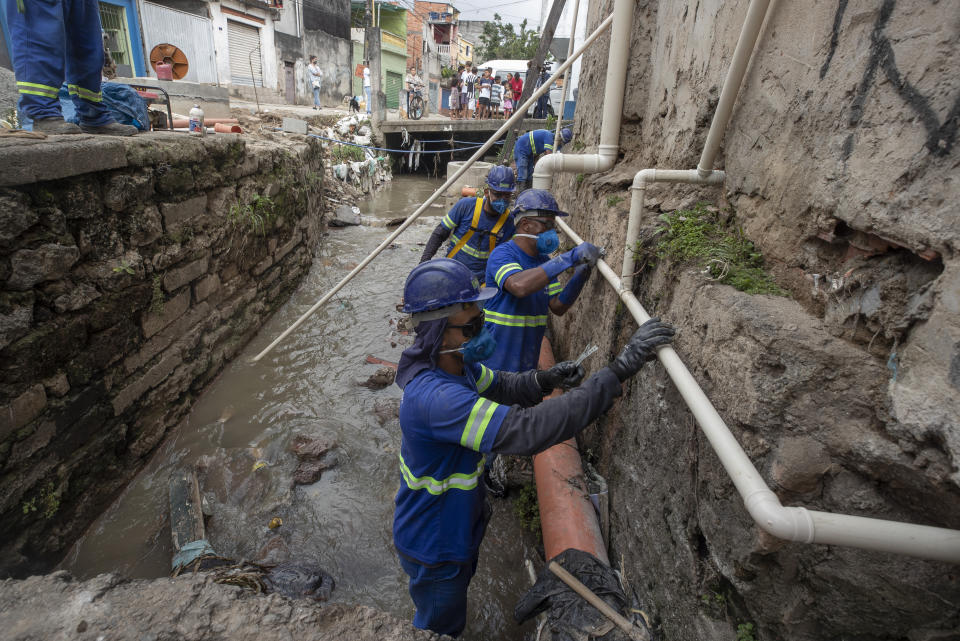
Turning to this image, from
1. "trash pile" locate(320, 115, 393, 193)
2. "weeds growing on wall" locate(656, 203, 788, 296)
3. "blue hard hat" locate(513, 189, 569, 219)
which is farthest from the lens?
"trash pile" locate(320, 115, 393, 193)

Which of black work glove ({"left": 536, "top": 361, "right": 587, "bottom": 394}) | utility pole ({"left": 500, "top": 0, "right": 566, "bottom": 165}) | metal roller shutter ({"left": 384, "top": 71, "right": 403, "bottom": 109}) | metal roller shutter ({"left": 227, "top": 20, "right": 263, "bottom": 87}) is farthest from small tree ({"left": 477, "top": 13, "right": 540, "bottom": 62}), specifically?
black work glove ({"left": 536, "top": 361, "right": 587, "bottom": 394})

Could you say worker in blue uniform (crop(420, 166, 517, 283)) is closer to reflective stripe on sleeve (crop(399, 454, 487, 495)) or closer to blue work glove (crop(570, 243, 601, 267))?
blue work glove (crop(570, 243, 601, 267))

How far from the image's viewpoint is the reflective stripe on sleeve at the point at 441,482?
2049 mm

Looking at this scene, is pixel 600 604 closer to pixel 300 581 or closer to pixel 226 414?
pixel 300 581

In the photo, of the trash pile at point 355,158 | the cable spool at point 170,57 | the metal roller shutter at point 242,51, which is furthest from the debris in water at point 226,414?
the metal roller shutter at point 242,51

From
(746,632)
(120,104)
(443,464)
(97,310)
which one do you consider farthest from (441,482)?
(120,104)

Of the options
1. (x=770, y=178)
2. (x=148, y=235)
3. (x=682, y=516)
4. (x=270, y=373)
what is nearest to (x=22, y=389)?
(x=148, y=235)

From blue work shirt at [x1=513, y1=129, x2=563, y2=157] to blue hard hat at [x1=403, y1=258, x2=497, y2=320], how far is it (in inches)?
204

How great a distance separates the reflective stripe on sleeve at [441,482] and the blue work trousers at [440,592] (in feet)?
1.24

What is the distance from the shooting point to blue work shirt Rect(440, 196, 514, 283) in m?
4.55

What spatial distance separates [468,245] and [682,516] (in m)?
3.23

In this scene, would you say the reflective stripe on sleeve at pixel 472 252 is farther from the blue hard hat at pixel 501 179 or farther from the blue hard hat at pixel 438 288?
the blue hard hat at pixel 438 288

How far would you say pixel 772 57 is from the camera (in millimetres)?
1875

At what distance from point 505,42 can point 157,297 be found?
47539 millimetres
